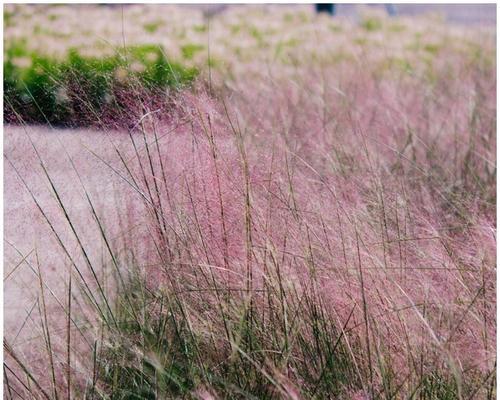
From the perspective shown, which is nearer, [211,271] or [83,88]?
[211,271]

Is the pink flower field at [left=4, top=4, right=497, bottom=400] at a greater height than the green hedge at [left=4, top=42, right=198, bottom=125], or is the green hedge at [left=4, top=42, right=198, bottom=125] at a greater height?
the green hedge at [left=4, top=42, right=198, bottom=125]

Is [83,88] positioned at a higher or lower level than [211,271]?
higher

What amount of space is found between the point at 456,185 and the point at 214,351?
1.20 meters

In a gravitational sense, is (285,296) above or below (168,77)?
below

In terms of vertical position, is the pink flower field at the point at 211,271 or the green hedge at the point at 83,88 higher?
the green hedge at the point at 83,88

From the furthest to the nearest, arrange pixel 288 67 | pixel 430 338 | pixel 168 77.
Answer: pixel 288 67, pixel 168 77, pixel 430 338

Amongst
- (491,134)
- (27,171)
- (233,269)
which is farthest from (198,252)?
(491,134)

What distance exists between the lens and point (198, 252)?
153 cm

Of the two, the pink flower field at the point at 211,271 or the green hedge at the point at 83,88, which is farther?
the green hedge at the point at 83,88

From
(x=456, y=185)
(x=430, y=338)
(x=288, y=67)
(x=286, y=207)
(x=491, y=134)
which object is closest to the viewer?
(x=430, y=338)

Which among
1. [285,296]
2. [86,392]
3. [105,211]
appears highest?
[105,211]

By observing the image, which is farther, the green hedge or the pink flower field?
the green hedge

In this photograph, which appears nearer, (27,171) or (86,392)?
(86,392)

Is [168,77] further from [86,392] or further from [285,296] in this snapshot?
[86,392]
